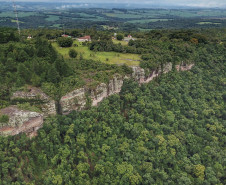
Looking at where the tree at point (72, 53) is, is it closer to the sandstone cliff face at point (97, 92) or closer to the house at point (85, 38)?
the sandstone cliff face at point (97, 92)

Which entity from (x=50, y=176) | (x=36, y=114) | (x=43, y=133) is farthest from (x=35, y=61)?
(x=50, y=176)

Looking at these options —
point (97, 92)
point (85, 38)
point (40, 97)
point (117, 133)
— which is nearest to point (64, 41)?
point (85, 38)

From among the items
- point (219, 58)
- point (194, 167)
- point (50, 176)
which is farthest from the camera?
point (219, 58)

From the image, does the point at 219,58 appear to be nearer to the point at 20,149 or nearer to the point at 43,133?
the point at 43,133

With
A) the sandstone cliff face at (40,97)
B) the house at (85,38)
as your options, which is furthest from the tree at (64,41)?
the sandstone cliff face at (40,97)

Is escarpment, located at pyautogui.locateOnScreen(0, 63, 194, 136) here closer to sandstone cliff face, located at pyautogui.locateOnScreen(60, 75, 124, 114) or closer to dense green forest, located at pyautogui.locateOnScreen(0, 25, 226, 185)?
sandstone cliff face, located at pyautogui.locateOnScreen(60, 75, 124, 114)

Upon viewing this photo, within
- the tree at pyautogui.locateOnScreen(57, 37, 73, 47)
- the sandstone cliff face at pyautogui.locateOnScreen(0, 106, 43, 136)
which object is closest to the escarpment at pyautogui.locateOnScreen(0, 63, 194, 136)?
the sandstone cliff face at pyautogui.locateOnScreen(0, 106, 43, 136)
